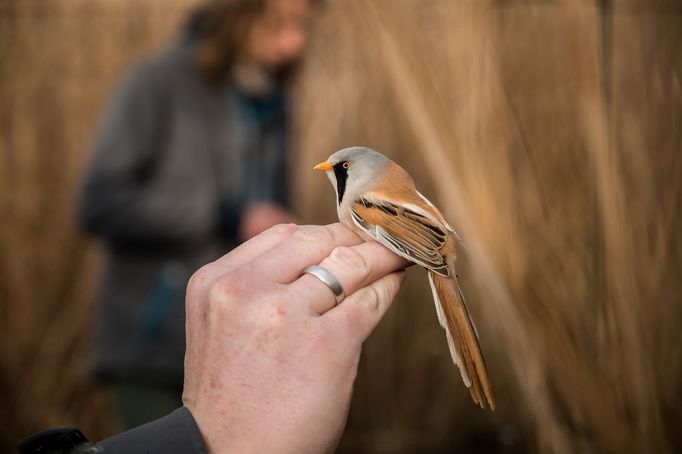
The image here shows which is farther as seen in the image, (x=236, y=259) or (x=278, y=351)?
(x=236, y=259)

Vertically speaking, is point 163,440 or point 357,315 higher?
point 357,315

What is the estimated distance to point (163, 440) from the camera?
3.67 feet

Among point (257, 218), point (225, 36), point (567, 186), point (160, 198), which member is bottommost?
point (257, 218)

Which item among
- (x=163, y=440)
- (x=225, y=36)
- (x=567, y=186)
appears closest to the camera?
(x=163, y=440)

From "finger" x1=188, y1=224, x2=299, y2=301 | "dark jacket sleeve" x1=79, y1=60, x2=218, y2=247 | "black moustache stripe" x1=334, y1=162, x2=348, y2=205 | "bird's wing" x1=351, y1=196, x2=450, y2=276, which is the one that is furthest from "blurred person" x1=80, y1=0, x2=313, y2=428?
"finger" x1=188, y1=224, x2=299, y2=301

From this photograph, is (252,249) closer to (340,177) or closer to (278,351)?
(278,351)

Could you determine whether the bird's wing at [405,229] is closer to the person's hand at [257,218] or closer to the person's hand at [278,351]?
the person's hand at [278,351]

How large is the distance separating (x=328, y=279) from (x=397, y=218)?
1.06 feet

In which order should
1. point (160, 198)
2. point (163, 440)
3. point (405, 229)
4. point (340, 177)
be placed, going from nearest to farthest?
point (163, 440), point (405, 229), point (340, 177), point (160, 198)

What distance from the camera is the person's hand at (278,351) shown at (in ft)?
3.63

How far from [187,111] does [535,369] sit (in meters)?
1.86

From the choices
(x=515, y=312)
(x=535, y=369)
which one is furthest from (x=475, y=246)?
(x=535, y=369)

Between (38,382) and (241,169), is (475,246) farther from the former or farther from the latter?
(38,382)

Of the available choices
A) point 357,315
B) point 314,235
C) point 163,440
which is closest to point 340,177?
point 314,235
